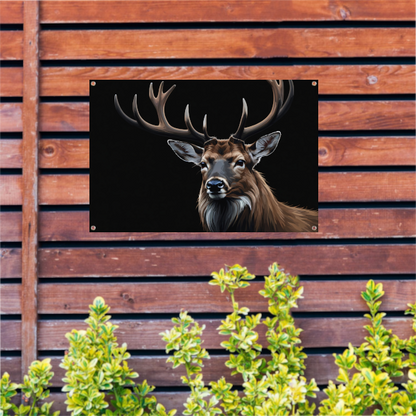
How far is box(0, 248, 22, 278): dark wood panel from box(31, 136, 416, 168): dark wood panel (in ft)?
1.63

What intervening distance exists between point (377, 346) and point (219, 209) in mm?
1111

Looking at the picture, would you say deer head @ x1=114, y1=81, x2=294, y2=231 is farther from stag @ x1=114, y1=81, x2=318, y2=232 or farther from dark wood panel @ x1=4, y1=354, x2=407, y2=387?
dark wood panel @ x1=4, y1=354, x2=407, y2=387

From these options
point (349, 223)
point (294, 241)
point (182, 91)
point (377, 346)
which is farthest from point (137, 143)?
point (377, 346)

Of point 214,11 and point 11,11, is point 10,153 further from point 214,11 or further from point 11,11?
point 214,11

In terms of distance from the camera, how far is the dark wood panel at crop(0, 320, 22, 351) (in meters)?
2.03

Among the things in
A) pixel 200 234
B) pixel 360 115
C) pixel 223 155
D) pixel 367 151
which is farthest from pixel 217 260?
pixel 360 115

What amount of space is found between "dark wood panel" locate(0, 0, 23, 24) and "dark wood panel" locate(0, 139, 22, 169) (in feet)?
2.33

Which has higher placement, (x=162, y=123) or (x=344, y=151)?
(x=162, y=123)

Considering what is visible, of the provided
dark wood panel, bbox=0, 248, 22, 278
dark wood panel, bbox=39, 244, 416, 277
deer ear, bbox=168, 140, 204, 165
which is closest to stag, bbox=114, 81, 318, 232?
deer ear, bbox=168, 140, 204, 165

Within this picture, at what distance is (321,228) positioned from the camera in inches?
81.0

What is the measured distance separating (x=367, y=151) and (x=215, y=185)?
91cm

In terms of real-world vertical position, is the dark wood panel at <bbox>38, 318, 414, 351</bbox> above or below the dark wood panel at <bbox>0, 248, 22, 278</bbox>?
below

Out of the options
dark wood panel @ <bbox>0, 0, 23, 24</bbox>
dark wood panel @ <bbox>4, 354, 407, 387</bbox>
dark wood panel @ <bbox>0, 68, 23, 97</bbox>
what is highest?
dark wood panel @ <bbox>0, 0, 23, 24</bbox>

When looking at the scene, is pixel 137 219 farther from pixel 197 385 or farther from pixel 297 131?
pixel 297 131
